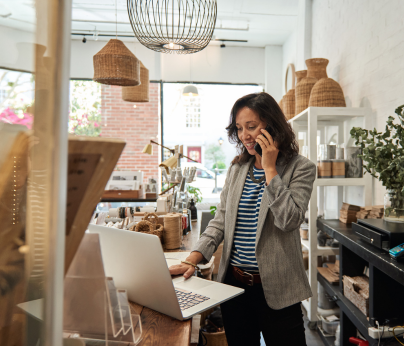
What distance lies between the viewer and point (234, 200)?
4.88ft

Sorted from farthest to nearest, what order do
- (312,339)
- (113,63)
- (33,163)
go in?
(113,63) < (312,339) < (33,163)

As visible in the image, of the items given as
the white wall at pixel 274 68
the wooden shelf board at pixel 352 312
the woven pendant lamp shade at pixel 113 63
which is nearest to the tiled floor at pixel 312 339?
the wooden shelf board at pixel 352 312

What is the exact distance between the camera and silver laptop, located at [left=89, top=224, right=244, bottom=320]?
0.82m

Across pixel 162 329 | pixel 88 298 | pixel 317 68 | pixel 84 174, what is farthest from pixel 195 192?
pixel 84 174

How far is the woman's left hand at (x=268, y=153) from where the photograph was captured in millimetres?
1385

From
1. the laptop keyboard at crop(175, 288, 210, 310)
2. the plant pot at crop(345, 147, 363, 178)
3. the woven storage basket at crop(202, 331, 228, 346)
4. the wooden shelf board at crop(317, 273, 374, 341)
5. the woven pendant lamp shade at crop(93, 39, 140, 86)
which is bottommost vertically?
the woven storage basket at crop(202, 331, 228, 346)

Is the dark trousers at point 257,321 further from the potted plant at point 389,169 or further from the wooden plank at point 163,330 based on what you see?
the potted plant at point 389,169

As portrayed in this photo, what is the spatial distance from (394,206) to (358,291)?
0.56m

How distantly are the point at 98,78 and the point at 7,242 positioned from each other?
8.81 feet

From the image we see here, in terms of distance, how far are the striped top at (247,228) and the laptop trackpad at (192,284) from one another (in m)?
0.32

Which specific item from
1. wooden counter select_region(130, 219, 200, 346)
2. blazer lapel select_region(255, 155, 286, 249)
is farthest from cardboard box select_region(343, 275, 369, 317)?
wooden counter select_region(130, 219, 200, 346)

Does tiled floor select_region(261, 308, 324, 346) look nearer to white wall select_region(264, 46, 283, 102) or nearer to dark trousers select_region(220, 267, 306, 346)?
dark trousers select_region(220, 267, 306, 346)

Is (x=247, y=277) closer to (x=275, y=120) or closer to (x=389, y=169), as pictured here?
(x=275, y=120)

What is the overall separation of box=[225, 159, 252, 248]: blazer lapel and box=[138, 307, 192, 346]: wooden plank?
1.89 ft
